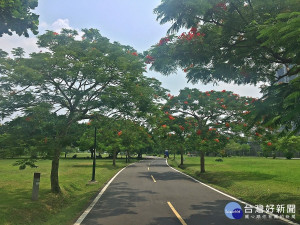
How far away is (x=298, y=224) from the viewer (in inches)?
269

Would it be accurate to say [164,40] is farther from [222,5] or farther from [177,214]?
[177,214]

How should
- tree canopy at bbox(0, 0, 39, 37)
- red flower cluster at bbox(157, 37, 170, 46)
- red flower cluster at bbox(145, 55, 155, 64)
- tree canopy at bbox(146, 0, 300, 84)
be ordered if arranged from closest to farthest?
tree canopy at bbox(0, 0, 39, 37), tree canopy at bbox(146, 0, 300, 84), red flower cluster at bbox(157, 37, 170, 46), red flower cluster at bbox(145, 55, 155, 64)

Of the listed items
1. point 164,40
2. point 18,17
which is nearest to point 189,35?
point 164,40

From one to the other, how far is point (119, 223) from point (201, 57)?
236 inches

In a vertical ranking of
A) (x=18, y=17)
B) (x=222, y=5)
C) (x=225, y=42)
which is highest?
(x=222, y=5)

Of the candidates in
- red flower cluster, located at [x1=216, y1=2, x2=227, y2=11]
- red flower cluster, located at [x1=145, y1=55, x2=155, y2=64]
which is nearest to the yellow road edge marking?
red flower cluster, located at [x1=145, y1=55, x2=155, y2=64]

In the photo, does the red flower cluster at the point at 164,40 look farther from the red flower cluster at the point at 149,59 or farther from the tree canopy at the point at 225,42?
the red flower cluster at the point at 149,59

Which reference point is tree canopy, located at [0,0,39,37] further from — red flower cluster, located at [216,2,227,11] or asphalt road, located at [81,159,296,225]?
asphalt road, located at [81,159,296,225]

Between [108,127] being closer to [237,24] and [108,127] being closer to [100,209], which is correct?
[100,209]

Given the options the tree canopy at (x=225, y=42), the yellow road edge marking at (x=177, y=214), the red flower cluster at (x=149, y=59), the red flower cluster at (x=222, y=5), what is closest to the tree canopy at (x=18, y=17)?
the tree canopy at (x=225, y=42)

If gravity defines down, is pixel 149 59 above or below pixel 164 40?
below

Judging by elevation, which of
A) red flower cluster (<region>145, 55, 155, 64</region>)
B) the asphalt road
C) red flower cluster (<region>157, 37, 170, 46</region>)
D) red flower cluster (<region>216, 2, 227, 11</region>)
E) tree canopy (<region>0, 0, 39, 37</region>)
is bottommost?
the asphalt road

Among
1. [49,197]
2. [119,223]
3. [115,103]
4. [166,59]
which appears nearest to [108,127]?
[115,103]

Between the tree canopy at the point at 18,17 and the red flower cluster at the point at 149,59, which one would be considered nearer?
the tree canopy at the point at 18,17
